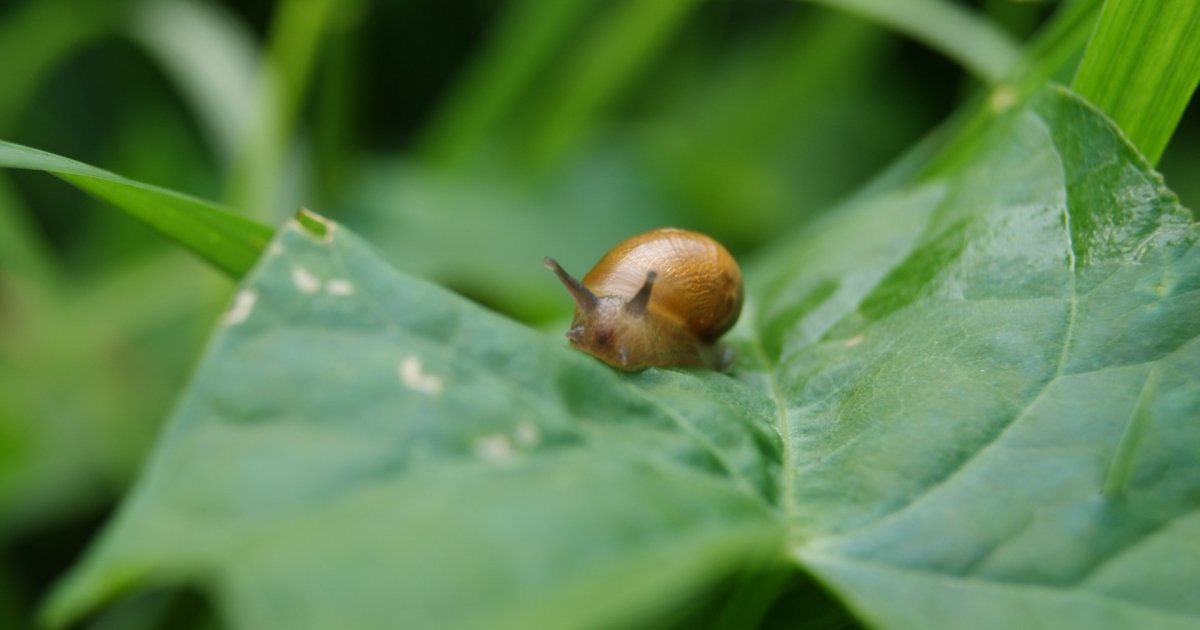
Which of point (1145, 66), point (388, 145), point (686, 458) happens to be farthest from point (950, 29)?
point (388, 145)

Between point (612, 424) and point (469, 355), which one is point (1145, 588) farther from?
point (469, 355)

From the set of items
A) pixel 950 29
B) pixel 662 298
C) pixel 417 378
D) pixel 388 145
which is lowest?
pixel 388 145

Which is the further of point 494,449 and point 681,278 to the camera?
point 681,278

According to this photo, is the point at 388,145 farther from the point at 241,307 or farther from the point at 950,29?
the point at 241,307

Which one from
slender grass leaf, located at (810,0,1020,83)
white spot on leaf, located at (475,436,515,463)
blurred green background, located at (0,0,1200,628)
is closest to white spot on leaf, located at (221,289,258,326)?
white spot on leaf, located at (475,436,515,463)

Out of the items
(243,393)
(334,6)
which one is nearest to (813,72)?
(334,6)

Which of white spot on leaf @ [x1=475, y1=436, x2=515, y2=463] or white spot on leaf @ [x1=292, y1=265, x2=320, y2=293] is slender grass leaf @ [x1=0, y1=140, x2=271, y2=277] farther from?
white spot on leaf @ [x1=475, y1=436, x2=515, y2=463]

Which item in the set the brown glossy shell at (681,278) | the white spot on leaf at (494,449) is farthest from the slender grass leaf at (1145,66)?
the white spot on leaf at (494,449)
